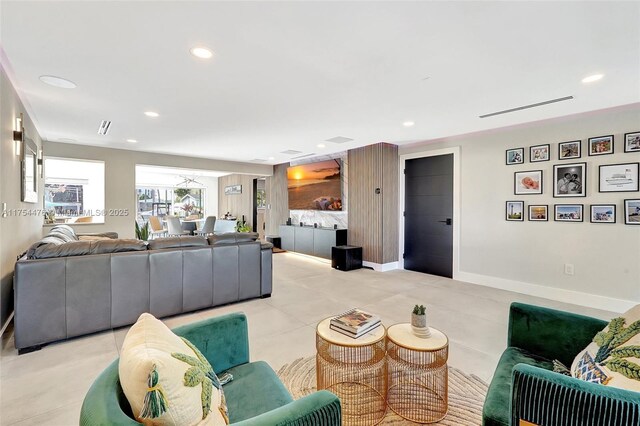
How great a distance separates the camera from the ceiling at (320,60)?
70.1 inches

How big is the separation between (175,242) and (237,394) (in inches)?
93.1

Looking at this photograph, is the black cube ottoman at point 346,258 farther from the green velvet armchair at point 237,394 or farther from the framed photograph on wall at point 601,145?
the green velvet armchair at point 237,394

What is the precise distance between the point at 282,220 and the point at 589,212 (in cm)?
652

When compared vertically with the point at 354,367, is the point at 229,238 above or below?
above

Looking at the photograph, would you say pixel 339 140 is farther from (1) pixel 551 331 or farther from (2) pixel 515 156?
(1) pixel 551 331

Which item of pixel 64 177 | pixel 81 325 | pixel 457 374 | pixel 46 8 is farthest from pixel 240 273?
pixel 64 177

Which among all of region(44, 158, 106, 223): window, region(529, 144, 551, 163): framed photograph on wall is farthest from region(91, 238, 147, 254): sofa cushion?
region(44, 158, 106, 223): window

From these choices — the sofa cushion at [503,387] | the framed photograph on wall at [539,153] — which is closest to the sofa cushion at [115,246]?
the sofa cushion at [503,387]

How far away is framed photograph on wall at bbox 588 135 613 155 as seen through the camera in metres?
3.45

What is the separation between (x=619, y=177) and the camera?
3387mm

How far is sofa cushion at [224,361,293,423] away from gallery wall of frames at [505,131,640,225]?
4.26 meters

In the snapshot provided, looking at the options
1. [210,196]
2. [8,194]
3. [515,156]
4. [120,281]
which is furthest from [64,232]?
[210,196]

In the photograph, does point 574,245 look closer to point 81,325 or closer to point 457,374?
point 457,374

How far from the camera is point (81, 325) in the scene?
2662 mm
